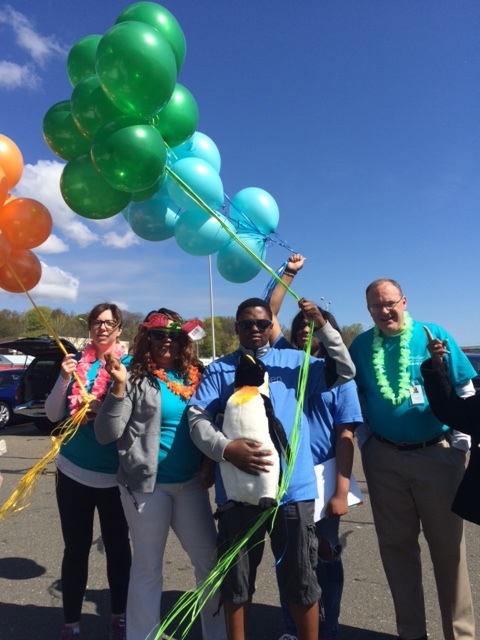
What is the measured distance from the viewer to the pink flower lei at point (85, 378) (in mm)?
2737

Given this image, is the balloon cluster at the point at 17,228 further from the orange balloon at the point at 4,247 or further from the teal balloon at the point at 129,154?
the teal balloon at the point at 129,154

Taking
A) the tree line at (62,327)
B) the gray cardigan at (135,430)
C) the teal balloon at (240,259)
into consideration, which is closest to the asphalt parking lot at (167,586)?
the gray cardigan at (135,430)

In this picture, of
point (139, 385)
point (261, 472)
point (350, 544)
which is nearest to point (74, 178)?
point (139, 385)

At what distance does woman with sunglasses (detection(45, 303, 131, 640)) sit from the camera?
2.71m

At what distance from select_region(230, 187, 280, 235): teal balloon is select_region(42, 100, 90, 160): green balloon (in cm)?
101

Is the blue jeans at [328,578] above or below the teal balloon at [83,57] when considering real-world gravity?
below

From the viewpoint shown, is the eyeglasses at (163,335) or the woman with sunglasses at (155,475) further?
the eyeglasses at (163,335)

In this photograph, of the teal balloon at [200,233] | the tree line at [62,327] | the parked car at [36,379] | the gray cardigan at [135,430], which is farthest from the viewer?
the tree line at [62,327]

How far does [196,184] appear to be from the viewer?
2932 mm

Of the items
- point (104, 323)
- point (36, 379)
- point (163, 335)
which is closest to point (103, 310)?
point (104, 323)

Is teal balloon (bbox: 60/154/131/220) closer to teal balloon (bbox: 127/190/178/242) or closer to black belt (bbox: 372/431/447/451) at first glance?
teal balloon (bbox: 127/190/178/242)

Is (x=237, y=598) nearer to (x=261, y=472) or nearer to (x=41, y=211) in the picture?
(x=261, y=472)

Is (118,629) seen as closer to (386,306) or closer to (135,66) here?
(386,306)

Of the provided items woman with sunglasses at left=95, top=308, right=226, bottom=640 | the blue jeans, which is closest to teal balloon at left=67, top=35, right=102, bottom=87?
woman with sunglasses at left=95, top=308, right=226, bottom=640
